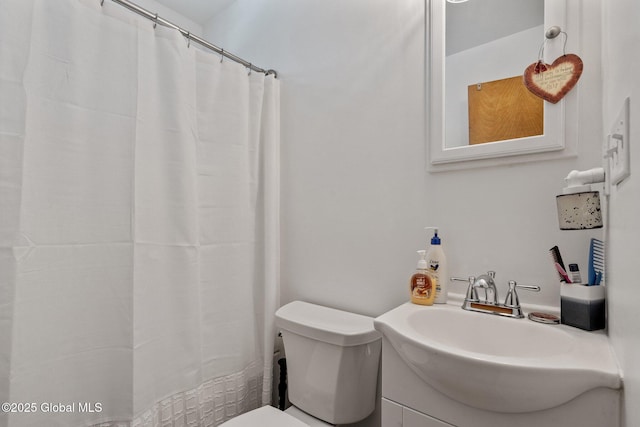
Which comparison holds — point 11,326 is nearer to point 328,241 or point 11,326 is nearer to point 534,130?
point 328,241

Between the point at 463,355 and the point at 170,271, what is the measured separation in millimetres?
997

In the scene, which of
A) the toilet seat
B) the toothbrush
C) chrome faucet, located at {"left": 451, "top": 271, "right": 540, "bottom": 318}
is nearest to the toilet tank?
the toilet seat

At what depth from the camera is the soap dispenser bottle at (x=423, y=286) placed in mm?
965

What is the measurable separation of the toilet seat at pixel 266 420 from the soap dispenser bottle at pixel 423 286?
55 cm

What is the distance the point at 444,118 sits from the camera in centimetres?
104

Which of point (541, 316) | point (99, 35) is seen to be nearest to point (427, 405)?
point (541, 316)

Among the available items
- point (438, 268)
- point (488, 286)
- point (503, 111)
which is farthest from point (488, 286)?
point (503, 111)

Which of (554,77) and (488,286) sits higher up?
(554,77)

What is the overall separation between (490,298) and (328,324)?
544 millimetres

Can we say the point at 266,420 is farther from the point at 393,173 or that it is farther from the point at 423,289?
the point at 393,173

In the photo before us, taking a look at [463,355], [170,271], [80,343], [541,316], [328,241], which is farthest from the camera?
[328,241]

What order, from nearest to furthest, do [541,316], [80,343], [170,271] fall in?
[541,316] < [80,343] < [170,271]

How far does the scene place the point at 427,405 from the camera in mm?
717

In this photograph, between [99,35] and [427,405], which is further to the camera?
[99,35]
